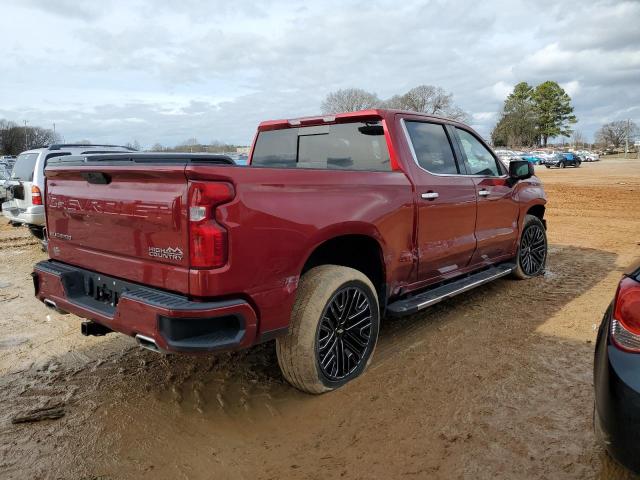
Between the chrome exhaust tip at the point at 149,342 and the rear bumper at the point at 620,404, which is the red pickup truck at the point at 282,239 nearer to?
the chrome exhaust tip at the point at 149,342

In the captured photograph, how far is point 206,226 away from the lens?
2557 millimetres

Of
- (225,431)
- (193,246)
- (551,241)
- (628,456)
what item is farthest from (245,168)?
(551,241)

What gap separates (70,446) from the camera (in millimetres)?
2818

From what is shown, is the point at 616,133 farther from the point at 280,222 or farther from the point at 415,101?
the point at 280,222

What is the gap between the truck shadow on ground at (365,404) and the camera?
269 centimetres

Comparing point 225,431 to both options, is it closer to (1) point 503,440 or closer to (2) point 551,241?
(1) point 503,440

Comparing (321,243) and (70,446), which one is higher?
(321,243)

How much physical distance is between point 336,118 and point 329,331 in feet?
6.25

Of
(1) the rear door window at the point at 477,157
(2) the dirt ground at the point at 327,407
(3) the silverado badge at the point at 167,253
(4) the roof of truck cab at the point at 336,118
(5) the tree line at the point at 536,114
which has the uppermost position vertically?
(5) the tree line at the point at 536,114

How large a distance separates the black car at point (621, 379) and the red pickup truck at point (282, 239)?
5.16ft

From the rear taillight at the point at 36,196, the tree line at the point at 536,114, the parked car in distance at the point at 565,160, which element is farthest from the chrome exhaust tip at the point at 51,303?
the tree line at the point at 536,114

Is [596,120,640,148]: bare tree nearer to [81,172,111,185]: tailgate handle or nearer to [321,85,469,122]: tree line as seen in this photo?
[321,85,469,122]: tree line

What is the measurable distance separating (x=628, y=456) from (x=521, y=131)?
97.4 m

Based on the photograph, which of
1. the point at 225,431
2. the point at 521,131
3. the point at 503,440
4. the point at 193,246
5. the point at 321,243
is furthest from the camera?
the point at 521,131
